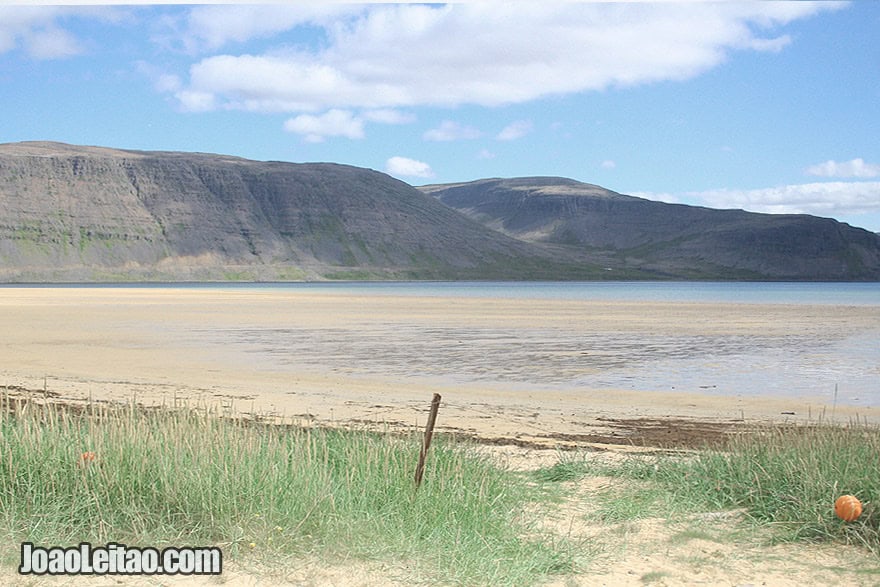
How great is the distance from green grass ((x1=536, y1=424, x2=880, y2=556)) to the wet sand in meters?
2.38

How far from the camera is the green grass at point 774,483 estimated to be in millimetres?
7039

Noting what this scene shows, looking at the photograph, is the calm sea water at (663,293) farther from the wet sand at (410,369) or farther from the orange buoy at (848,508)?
the orange buoy at (848,508)

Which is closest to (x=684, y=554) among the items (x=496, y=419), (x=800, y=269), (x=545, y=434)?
(x=545, y=434)

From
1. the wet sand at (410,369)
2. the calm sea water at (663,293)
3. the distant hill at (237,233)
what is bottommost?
the wet sand at (410,369)

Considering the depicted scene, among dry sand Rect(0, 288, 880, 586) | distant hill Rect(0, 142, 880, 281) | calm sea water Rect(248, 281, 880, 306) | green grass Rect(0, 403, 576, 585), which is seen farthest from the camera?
distant hill Rect(0, 142, 880, 281)

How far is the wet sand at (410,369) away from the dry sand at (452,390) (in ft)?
0.18

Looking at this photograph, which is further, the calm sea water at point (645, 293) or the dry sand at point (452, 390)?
the calm sea water at point (645, 293)

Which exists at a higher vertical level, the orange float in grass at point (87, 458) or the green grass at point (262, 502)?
the orange float in grass at point (87, 458)

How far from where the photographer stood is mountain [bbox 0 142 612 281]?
509ft

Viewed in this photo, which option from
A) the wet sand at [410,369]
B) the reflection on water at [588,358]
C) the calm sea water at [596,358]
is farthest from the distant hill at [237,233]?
the calm sea water at [596,358]

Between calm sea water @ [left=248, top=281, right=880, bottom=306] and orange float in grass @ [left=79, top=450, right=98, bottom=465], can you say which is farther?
calm sea water @ [left=248, top=281, right=880, bottom=306]

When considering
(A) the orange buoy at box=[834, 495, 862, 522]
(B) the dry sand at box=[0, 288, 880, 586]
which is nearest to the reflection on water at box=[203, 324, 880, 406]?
(B) the dry sand at box=[0, 288, 880, 586]

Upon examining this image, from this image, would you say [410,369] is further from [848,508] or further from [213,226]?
[213,226]

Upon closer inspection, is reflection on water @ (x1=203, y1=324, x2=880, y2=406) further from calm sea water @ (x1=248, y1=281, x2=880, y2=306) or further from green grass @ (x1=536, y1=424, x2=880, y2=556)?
calm sea water @ (x1=248, y1=281, x2=880, y2=306)
